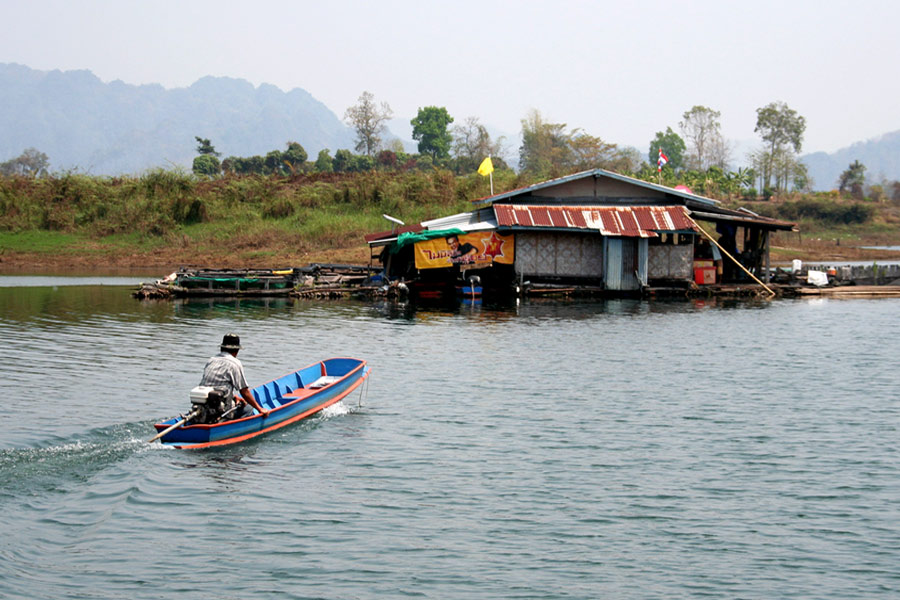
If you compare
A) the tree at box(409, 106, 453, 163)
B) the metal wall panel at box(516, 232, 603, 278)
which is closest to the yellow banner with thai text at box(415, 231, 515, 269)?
the metal wall panel at box(516, 232, 603, 278)

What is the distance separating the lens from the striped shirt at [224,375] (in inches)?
538

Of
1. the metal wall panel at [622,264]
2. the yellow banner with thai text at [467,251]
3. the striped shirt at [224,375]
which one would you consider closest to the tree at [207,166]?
the yellow banner with thai text at [467,251]

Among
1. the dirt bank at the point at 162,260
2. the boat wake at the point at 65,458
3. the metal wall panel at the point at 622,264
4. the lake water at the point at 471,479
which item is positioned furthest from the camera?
the dirt bank at the point at 162,260

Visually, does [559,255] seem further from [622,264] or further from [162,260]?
[162,260]

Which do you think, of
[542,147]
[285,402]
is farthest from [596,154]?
[285,402]

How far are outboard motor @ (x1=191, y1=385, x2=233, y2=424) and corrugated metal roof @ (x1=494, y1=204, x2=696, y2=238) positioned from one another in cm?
2283

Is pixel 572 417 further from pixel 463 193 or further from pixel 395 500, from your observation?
pixel 463 193

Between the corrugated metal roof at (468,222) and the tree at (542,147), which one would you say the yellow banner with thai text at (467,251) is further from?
the tree at (542,147)

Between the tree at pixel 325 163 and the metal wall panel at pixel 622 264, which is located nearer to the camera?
the metal wall panel at pixel 622 264

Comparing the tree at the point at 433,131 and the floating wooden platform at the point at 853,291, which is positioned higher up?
the tree at the point at 433,131

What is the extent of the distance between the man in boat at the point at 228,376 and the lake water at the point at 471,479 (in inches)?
31.7

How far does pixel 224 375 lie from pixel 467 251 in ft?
74.2

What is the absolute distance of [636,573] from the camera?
9.41 meters

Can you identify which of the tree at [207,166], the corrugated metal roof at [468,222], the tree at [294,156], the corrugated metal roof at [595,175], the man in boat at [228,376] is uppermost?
the tree at [294,156]
